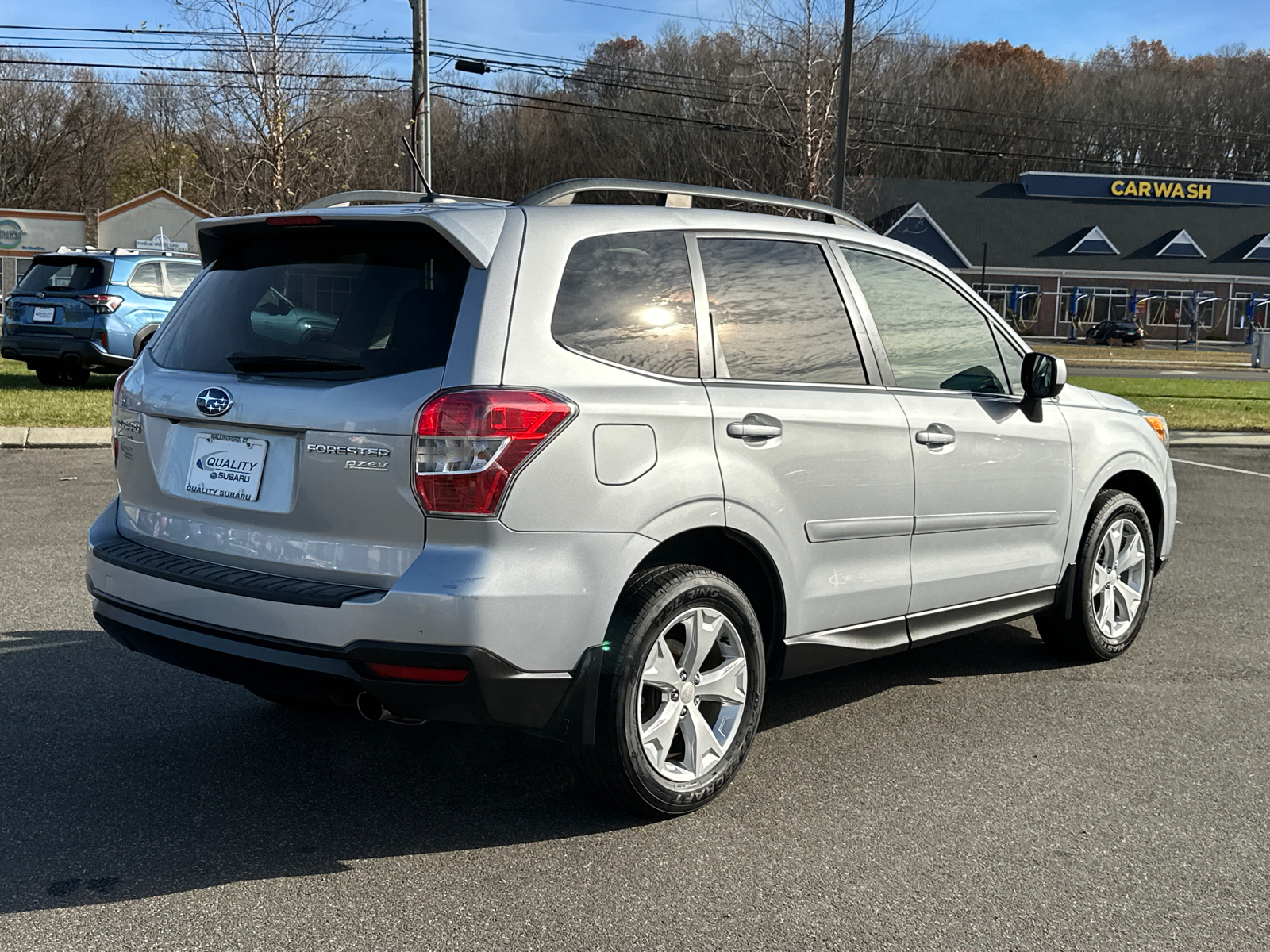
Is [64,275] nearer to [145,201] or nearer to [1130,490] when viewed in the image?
[1130,490]

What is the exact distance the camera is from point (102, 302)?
16.8 m

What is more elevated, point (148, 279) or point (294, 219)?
point (148, 279)

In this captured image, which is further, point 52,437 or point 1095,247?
point 1095,247

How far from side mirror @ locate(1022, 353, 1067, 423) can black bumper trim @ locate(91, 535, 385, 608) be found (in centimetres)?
293

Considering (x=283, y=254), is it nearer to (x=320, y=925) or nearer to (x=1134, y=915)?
(x=320, y=925)

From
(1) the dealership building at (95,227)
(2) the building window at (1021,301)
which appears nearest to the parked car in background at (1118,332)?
(2) the building window at (1021,301)

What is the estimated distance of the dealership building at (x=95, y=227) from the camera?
52.6 metres

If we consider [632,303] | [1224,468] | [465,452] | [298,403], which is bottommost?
[1224,468]

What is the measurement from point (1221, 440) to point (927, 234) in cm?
5559

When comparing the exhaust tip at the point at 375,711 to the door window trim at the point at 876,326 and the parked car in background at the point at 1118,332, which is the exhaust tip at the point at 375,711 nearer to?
the door window trim at the point at 876,326

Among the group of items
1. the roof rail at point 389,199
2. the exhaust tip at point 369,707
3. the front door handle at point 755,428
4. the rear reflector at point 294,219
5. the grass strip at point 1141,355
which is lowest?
the exhaust tip at point 369,707

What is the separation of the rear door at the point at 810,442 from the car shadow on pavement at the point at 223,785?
750 mm

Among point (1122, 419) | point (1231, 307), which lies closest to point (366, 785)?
point (1122, 419)

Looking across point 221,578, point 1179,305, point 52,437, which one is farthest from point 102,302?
point 1179,305
